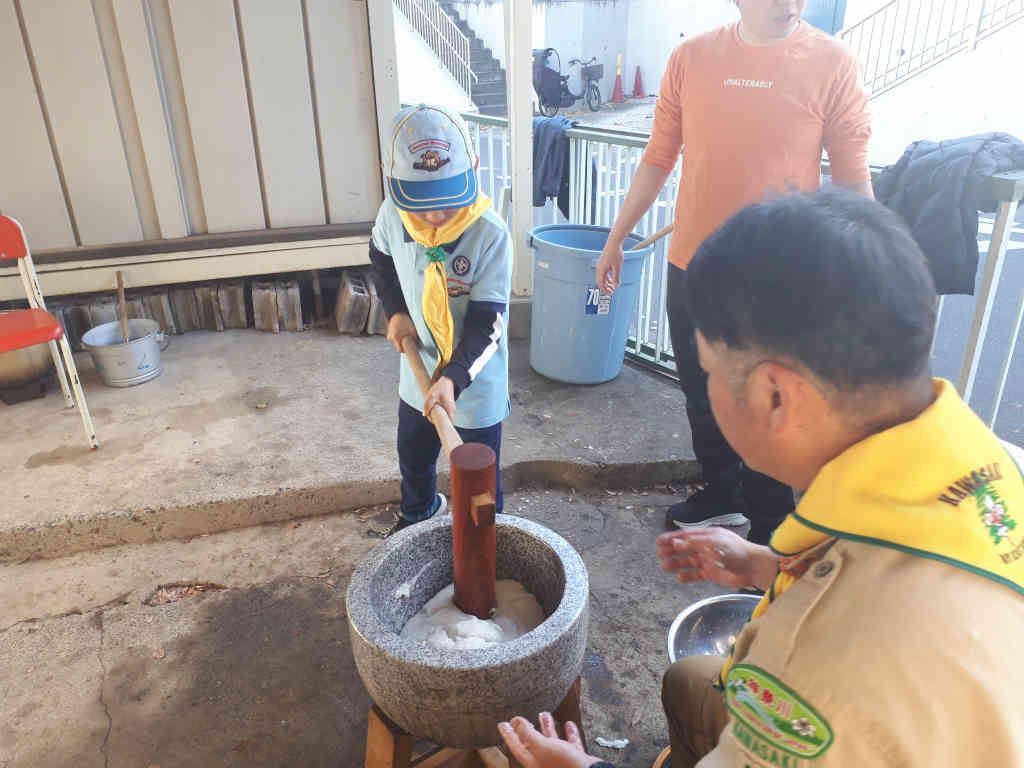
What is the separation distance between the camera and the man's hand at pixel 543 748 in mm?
1033

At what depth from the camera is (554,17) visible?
19.9m

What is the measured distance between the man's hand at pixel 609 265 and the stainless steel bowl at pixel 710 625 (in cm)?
143

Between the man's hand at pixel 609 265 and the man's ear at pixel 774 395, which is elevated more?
the man's ear at pixel 774 395

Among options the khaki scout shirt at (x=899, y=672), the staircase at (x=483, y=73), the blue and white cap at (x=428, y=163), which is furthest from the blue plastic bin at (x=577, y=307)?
the staircase at (x=483, y=73)

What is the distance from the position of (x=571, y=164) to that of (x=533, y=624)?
3276 millimetres

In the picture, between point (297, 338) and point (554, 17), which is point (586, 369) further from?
point (554, 17)

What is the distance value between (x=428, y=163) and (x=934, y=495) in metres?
1.44

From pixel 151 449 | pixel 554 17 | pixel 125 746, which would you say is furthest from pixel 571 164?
pixel 554 17

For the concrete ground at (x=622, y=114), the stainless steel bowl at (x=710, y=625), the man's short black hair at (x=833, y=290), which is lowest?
the concrete ground at (x=622, y=114)

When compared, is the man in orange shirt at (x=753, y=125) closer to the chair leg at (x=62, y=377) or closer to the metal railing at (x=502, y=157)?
the metal railing at (x=502, y=157)

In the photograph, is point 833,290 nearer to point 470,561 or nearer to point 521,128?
point 470,561

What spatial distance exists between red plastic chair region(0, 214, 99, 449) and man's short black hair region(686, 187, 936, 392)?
10.0 ft

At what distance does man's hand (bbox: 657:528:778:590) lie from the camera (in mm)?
1290

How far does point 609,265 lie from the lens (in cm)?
279
